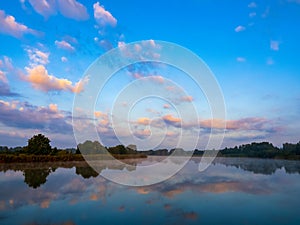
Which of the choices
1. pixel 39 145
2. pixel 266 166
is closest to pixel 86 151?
pixel 39 145

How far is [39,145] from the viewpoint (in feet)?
134

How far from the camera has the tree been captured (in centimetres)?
4006

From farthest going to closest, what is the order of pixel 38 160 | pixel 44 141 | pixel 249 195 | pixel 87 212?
pixel 44 141
pixel 38 160
pixel 249 195
pixel 87 212

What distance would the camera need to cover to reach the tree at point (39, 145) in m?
40.1

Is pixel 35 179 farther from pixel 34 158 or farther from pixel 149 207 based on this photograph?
pixel 34 158

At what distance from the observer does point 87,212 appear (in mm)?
8359

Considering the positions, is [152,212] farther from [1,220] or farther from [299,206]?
[299,206]

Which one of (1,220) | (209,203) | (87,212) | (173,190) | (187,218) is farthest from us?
(173,190)

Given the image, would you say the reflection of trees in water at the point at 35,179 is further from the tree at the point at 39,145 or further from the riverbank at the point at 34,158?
the tree at the point at 39,145

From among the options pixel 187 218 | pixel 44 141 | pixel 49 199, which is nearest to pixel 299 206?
pixel 187 218

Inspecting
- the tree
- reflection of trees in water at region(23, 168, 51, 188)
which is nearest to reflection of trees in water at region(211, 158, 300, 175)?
reflection of trees in water at region(23, 168, 51, 188)

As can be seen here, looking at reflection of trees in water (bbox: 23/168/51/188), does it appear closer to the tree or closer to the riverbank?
the riverbank

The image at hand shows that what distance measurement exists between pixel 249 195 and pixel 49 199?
8.71m

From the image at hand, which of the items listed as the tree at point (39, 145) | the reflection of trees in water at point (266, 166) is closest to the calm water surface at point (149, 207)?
the reflection of trees in water at point (266, 166)
